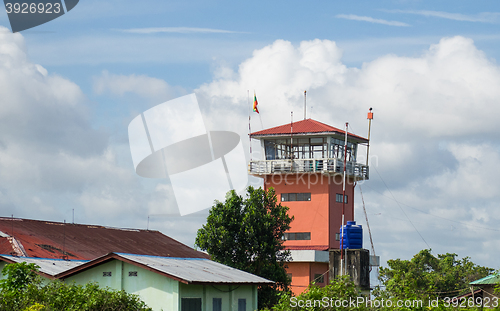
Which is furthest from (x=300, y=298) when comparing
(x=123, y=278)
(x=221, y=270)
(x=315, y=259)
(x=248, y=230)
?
(x=315, y=259)

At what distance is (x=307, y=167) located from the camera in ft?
166

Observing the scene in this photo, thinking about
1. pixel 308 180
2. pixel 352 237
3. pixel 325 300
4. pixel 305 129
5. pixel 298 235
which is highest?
pixel 305 129

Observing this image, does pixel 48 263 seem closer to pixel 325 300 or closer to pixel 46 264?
pixel 46 264

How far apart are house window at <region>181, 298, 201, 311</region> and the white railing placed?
85.2ft

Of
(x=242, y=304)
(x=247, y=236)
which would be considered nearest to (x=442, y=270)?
(x=247, y=236)

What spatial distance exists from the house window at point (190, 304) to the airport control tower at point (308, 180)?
2397 centimetres

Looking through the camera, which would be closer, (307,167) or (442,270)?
(307,167)

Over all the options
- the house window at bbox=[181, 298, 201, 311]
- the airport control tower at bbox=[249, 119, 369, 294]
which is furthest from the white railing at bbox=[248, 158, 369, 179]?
the house window at bbox=[181, 298, 201, 311]

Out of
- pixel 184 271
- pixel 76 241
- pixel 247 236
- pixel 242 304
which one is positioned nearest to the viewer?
pixel 184 271

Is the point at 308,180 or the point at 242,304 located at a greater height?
the point at 308,180

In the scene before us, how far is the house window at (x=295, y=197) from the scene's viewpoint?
168 ft

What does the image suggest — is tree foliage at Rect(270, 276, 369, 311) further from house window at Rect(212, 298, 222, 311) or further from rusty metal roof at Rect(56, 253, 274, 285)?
house window at Rect(212, 298, 222, 311)

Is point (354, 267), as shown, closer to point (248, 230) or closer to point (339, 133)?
point (248, 230)

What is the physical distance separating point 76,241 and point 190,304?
11.6 m
